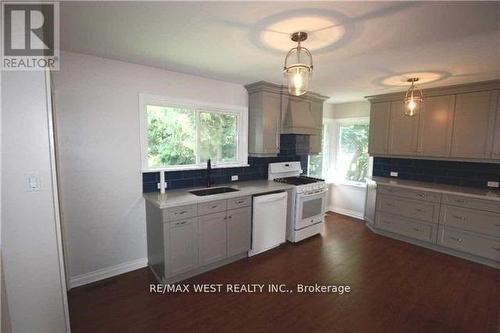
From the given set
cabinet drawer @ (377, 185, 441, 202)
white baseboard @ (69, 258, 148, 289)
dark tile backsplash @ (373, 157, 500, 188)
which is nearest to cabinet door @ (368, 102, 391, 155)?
dark tile backsplash @ (373, 157, 500, 188)

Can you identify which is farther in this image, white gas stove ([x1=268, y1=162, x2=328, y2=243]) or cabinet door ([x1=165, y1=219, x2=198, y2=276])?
white gas stove ([x1=268, y1=162, x2=328, y2=243])

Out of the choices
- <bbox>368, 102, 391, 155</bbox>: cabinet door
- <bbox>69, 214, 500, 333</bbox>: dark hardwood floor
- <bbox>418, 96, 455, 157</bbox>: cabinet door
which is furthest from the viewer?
<bbox>368, 102, 391, 155</bbox>: cabinet door

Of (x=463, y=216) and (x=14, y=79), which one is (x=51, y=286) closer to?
(x=14, y=79)

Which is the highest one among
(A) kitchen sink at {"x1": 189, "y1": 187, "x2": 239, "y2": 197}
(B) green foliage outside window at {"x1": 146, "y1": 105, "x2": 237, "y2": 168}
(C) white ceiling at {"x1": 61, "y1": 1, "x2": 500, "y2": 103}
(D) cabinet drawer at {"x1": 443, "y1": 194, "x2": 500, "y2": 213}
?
(C) white ceiling at {"x1": 61, "y1": 1, "x2": 500, "y2": 103}

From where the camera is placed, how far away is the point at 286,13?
154cm

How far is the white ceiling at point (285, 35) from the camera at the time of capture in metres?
1.50

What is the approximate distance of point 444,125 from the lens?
3.49 m

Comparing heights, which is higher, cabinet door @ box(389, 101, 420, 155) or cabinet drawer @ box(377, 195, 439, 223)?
cabinet door @ box(389, 101, 420, 155)

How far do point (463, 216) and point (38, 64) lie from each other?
4.68 m

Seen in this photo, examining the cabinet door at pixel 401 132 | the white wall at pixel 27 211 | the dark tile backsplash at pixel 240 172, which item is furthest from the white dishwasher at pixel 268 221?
the cabinet door at pixel 401 132

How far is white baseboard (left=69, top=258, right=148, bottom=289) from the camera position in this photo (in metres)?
2.45

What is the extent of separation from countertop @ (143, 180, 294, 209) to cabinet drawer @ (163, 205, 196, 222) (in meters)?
0.05

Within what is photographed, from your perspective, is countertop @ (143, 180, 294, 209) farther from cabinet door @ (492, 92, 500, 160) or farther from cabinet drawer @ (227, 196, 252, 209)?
cabinet door @ (492, 92, 500, 160)

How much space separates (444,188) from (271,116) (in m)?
2.74
